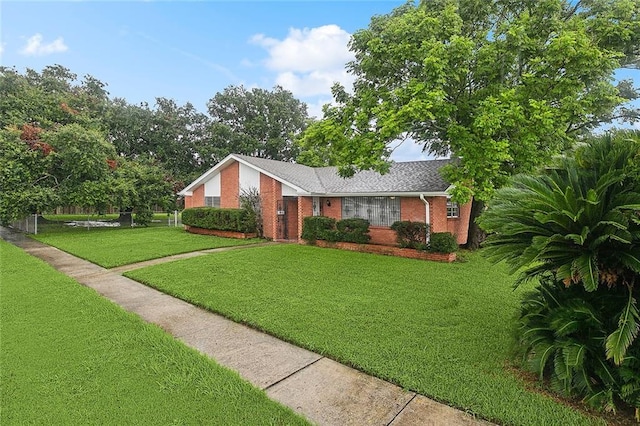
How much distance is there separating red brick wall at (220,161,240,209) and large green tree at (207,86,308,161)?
17.1m

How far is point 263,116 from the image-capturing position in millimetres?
36625

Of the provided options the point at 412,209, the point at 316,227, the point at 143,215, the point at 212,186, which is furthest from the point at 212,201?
the point at 412,209

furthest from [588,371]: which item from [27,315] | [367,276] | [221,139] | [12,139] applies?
[221,139]

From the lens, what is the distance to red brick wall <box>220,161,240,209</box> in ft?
60.0

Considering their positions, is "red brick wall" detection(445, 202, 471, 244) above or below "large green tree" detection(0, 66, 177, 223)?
below

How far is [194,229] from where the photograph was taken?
1930cm

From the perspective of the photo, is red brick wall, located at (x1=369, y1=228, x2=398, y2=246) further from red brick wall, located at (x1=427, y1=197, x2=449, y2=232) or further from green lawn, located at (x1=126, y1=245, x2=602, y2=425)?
green lawn, located at (x1=126, y1=245, x2=602, y2=425)

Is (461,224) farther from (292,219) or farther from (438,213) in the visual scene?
(292,219)

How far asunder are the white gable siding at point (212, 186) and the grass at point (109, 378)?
13.9 m

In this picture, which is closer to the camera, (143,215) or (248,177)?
(248,177)

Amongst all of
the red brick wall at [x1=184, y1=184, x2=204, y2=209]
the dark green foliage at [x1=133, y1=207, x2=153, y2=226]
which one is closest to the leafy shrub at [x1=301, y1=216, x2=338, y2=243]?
the red brick wall at [x1=184, y1=184, x2=204, y2=209]

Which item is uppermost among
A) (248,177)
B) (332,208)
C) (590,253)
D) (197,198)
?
(248,177)

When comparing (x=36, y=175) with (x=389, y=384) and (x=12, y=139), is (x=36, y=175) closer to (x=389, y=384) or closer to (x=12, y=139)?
(x=12, y=139)

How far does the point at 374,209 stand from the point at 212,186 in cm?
1024
